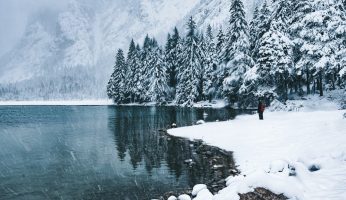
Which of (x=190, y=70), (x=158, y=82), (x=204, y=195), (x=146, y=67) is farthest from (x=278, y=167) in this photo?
(x=146, y=67)

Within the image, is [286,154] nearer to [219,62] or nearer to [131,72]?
[219,62]

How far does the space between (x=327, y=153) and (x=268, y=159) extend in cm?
308

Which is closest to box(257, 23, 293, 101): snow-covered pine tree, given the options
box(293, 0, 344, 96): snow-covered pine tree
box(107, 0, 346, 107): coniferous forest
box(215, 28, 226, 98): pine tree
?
box(107, 0, 346, 107): coniferous forest

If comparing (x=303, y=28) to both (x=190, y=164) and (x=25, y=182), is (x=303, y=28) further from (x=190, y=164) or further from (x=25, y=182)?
(x=25, y=182)

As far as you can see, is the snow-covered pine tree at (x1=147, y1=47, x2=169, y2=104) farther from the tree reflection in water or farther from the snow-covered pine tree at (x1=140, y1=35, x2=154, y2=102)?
the tree reflection in water

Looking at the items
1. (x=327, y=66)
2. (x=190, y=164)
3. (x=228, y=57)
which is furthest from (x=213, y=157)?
(x=228, y=57)

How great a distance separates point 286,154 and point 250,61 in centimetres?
3930

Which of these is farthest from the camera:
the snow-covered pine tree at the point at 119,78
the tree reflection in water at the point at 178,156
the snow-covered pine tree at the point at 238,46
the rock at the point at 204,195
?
the snow-covered pine tree at the point at 119,78

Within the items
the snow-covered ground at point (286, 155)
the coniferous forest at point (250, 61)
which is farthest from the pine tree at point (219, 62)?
the snow-covered ground at point (286, 155)

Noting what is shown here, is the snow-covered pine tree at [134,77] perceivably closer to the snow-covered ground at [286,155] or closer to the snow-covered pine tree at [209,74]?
the snow-covered pine tree at [209,74]

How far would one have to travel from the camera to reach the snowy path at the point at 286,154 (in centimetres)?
1253

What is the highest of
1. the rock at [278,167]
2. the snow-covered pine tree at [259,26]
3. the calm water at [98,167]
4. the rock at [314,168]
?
the snow-covered pine tree at [259,26]

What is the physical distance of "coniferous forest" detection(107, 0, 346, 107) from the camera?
39.9 m

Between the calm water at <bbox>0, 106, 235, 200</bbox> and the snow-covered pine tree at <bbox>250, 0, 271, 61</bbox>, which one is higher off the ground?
the snow-covered pine tree at <bbox>250, 0, 271, 61</bbox>
